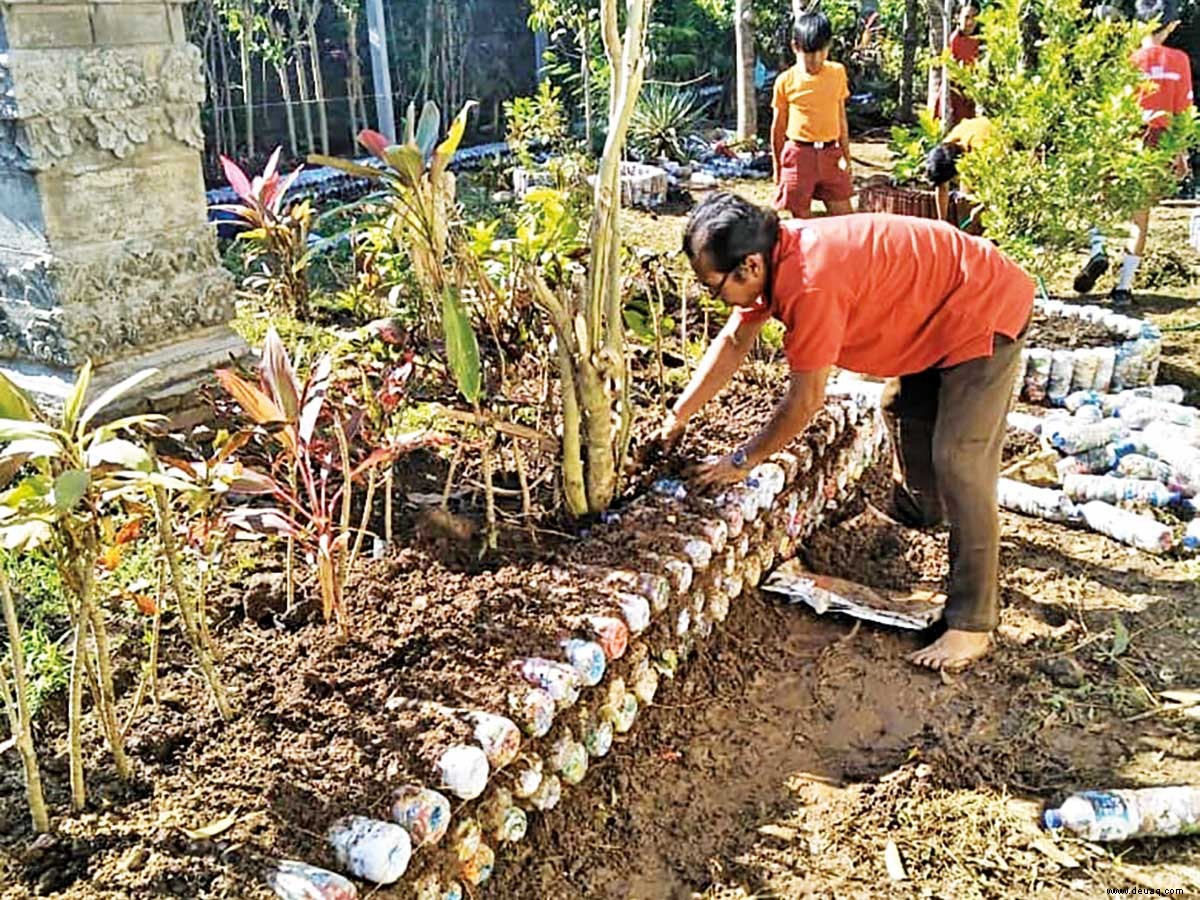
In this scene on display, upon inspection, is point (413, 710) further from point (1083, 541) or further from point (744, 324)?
point (1083, 541)

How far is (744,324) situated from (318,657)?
142 centimetres

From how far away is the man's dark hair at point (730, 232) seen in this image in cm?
279

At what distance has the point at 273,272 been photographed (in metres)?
6.06

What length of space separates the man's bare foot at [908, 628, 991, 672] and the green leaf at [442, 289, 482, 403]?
4.82ft

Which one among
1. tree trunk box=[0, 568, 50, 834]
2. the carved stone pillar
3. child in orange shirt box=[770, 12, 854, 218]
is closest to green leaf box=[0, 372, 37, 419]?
tree trunk box=[0, 568, 50, 834]

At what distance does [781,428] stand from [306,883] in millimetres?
1644

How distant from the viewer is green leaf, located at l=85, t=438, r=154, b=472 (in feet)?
6.04

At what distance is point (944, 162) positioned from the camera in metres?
5.96

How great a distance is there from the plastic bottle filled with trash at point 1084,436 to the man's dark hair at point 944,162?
197 cm

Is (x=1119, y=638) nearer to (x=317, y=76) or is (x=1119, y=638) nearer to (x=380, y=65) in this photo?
(x=380, y=65)

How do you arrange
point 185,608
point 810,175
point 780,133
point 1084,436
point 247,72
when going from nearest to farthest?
point 185,608 → point 1084,436 → point 810,175 → point 780,133 → point 247,72

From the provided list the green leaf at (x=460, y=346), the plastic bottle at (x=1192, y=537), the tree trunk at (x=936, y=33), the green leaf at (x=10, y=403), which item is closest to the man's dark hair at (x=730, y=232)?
the green leaf at (x=460, y=346)

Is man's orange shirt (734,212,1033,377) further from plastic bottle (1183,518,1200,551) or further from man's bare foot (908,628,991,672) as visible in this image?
plastic bottle (1183,518,1200,551)

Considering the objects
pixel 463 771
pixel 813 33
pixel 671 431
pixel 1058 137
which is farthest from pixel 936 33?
pixel 463 771
